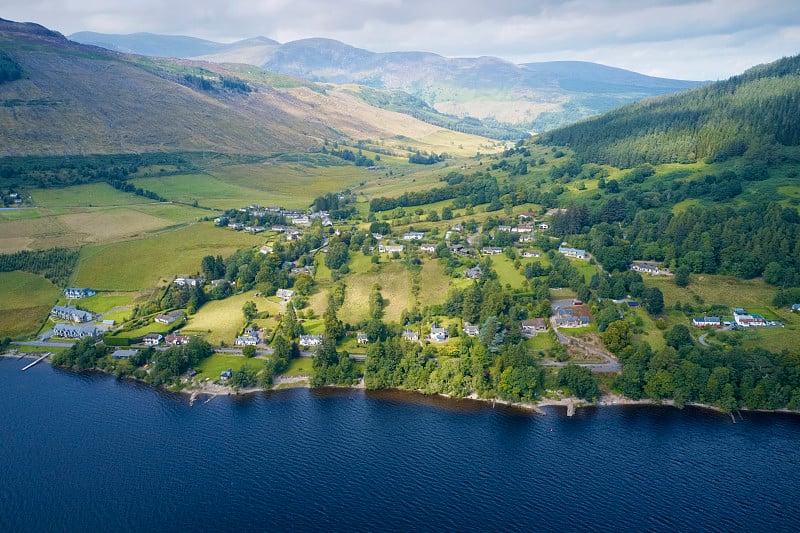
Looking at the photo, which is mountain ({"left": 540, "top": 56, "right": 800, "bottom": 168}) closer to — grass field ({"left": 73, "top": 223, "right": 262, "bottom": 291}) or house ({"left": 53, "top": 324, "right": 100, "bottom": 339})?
grass field ({"left": 73, "top": 223, "right": 262, "bottom": 291})

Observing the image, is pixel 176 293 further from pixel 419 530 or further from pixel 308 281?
pixel 419 530

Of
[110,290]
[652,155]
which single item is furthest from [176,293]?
[652,155]

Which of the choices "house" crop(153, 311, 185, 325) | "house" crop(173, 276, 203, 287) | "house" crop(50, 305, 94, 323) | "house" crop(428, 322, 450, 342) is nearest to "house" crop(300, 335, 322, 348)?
"house" crop(428, 322, 450, 342)

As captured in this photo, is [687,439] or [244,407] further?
[244,407]

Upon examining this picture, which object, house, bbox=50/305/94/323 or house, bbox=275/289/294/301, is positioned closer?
house, bbox=50/305/94/323

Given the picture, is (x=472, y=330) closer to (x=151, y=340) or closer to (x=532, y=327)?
(x=532, y=327)

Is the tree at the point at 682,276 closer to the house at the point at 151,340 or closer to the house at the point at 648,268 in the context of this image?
the house at the point at 648,268
